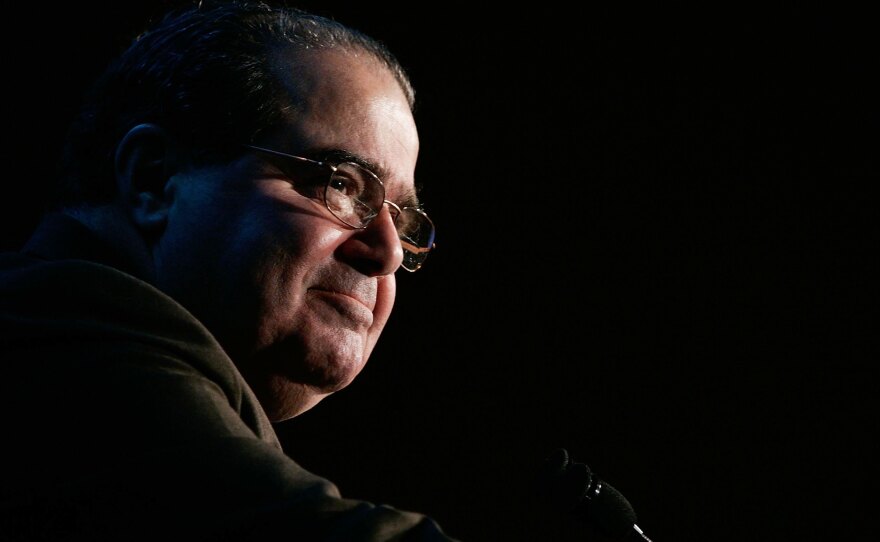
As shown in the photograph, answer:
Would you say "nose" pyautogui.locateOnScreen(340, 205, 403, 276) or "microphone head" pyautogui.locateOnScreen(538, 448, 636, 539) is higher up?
"nose" pyautogui.locateOnScreen(340, 205, 403, 276)

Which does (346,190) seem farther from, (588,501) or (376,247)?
(588,501)

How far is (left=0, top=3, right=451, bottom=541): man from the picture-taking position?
2.87 feet

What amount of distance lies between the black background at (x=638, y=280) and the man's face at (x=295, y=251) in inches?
60.8

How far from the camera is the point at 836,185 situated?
335 centimetres

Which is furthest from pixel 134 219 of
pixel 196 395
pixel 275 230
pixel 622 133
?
pixel 622 133

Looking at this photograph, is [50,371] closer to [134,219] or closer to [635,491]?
[134,219]

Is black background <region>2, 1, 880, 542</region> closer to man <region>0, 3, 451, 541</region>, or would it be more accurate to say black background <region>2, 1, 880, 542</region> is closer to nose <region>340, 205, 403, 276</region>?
man <region>0, 3, 451, 541</region>

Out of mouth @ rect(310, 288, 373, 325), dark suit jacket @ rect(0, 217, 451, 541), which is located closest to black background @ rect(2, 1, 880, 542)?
mouth @ rect(310, 288, 373, 325)

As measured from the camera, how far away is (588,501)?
156 cm

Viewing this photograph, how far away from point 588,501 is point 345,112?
0.87 metres

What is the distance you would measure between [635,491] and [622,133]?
138 cm

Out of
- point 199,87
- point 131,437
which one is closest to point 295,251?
point 199,87

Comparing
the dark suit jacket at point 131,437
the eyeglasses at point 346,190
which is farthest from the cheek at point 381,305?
the dark suit jacket at point 131,437

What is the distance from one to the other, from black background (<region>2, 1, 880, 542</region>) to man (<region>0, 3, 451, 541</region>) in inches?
52.5
